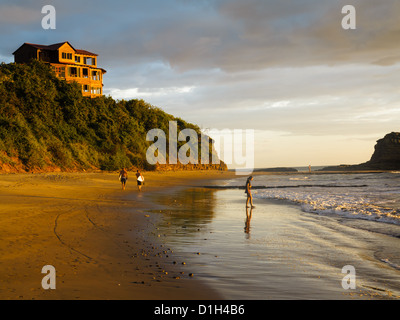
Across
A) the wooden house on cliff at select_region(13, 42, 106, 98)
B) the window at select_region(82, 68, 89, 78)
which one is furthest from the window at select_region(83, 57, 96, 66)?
the window at select_region(82, 68, 89, 78)

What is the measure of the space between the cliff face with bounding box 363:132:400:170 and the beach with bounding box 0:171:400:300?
111 meters

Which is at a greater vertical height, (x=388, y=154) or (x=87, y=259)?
(x=388, y=154)

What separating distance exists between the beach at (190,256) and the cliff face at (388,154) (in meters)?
111

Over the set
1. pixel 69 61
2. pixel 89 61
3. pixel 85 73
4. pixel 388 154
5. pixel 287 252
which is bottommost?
pixel 287 252

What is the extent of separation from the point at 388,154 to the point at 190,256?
404ft

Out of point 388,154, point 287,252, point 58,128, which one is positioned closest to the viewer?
point 287,252

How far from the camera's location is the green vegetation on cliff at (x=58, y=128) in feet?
137

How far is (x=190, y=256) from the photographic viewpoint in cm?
867

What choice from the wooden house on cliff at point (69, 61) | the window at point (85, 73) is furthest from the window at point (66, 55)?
the window at point (85, 73)

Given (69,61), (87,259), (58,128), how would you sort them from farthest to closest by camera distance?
(69,61) < (58,128) < (87,259)

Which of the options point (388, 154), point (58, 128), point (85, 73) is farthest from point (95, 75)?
point (388, 154)

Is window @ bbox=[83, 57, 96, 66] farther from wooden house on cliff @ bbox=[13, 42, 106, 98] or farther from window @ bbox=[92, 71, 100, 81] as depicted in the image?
window @ bbox=[92, 71, 100, 81]

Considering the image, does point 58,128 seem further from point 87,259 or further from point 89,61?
point 87,259
